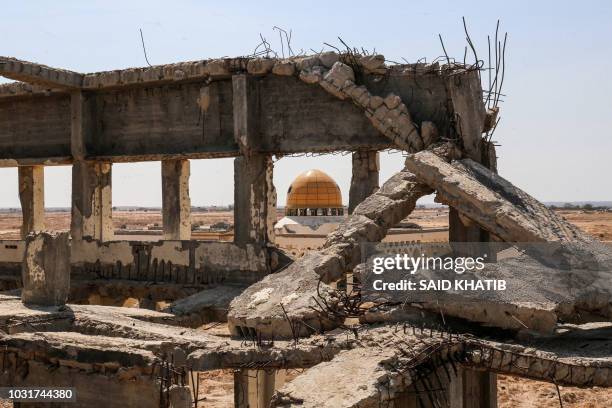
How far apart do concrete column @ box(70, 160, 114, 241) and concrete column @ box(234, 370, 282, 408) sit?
506 centimetres

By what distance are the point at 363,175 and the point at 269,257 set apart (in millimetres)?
2147

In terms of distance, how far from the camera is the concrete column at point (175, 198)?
13.5 metres

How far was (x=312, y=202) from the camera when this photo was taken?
33.2 m

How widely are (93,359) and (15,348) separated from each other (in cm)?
113

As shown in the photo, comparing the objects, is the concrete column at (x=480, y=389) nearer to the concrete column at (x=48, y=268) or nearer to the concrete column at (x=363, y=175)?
the concrete column at (x=363, y=175)

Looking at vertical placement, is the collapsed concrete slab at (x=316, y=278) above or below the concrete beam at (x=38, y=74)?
below

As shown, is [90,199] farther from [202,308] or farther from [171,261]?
[202,308]

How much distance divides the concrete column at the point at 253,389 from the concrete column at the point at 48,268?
9.14ft

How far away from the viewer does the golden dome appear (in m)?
33.1

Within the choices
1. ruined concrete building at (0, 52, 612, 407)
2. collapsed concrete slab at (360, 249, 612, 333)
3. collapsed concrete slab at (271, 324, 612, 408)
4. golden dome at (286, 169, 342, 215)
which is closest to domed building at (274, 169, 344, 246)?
golden dome at (286, 169, 342, 215)

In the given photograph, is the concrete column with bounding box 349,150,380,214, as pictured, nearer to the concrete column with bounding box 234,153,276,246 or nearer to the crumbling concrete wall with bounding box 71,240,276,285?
the concrete column with bounding box 234,153,276,246

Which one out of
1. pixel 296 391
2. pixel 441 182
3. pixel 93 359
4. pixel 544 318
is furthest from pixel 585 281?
pixel 93 359

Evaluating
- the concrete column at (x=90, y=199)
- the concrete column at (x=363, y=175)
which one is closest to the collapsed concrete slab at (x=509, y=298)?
the concrete column at (x=363, y=175)

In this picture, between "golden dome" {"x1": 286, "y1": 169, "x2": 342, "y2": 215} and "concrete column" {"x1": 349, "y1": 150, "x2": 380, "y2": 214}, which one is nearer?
"concrete column" {"x1": 349, "y1": 150, "x2": 380, "y2": 214}
